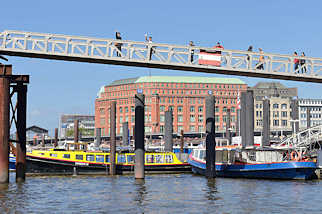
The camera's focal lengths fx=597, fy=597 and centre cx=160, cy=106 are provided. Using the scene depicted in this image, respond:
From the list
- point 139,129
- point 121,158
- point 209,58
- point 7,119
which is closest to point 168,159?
point 121,158

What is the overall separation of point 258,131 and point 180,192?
14989 cm

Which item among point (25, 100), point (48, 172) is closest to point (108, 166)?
point (48, 172)

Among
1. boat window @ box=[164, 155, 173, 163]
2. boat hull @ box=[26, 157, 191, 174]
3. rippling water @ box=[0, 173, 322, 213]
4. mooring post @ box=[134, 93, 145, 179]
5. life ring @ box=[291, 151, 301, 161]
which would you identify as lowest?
rippling water @ box=[0, 173, 322, 213]

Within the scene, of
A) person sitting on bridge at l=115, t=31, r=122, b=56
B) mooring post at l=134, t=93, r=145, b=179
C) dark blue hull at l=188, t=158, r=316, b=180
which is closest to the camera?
person sitting on bridge at l=115, t=31, r=122, b=56

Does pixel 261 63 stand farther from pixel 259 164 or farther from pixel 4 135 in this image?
pixel 4 135

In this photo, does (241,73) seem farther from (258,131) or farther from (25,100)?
(258,131)

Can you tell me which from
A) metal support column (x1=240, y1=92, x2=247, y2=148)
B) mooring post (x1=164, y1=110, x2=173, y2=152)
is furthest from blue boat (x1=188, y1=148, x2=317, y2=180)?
mooring post (x1=164, y1=110, x2=173, y2=152)

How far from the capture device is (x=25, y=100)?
5062 cm

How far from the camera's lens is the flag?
2003 inches

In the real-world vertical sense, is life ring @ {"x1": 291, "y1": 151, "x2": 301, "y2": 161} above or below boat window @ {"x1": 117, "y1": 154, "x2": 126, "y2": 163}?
above

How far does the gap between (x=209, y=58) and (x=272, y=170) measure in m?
14.5

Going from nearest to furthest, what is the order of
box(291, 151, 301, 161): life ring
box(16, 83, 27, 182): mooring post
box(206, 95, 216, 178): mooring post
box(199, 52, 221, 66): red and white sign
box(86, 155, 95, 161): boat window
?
box(16, 83, 27, 182): mooring post
box(199, 52, 221, 66): red and white sign
box(206, 95, 216, 178): mooring post
box(291, 151, 301, 161): life ring
box(86, 155, 95, 161): boat window

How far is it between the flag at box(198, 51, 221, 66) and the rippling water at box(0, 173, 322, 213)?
10511 mm

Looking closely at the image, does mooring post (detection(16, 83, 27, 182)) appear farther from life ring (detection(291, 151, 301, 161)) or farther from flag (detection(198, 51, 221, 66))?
life ring (detection(291, 151, 301, 161))
